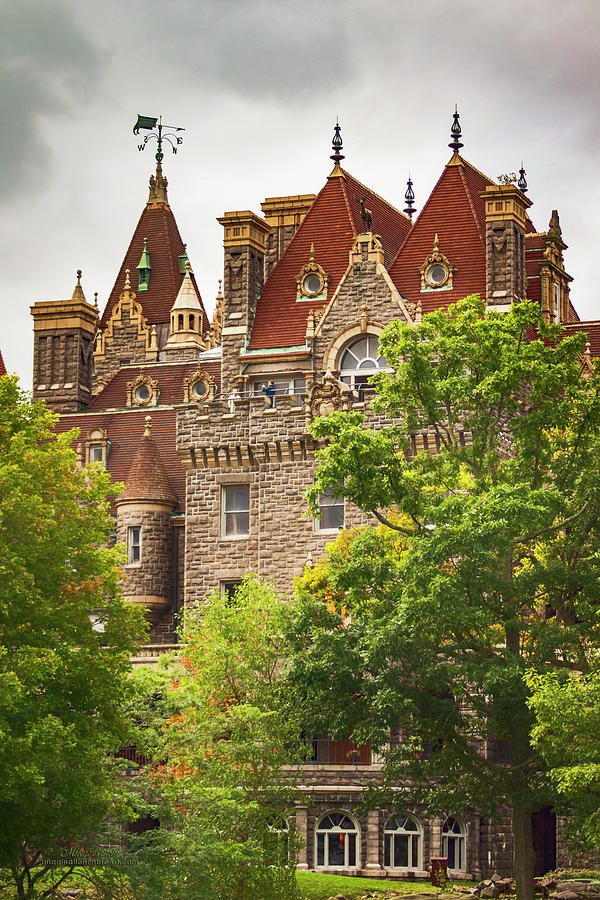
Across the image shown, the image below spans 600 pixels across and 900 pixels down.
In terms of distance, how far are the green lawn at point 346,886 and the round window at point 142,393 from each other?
30.2m

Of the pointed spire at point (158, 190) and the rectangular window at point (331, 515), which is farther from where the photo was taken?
the pointed spire at point (158, 190)

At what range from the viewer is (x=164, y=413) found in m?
84.8

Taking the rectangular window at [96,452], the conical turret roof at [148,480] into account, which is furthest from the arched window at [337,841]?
the rectangular window at [96,452]

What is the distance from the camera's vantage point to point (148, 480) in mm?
79125

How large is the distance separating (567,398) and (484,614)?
6936mm

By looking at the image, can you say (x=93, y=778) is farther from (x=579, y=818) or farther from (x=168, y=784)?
(x=579, y=818)

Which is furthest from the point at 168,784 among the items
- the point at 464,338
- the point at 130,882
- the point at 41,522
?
the point at 464,338

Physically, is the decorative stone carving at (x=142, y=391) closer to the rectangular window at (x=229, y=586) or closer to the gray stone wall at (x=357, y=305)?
the gray stone wall at (x=357, y=305)

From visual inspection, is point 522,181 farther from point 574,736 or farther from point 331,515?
point 574,736

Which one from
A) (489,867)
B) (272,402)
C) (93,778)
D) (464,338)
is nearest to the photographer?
(93,778)

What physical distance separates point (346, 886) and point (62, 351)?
36632 mm

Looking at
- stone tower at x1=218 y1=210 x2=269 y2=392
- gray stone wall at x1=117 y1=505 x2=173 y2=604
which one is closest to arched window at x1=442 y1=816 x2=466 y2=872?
gray stone wall at x1=117 y1=505 x2=173 y2=604

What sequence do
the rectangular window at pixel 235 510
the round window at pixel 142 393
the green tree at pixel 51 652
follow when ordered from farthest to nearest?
the round window at pixel 142 393 < the rectangular window at pixel 235 510 < the green tree at pixel 51 652

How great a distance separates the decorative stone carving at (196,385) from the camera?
87625 mm
